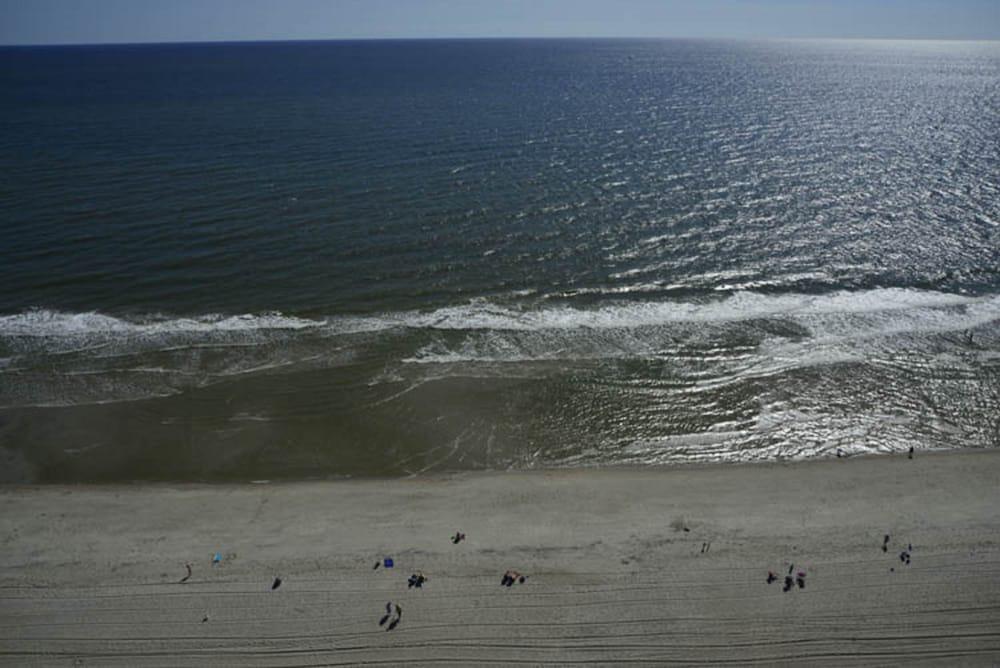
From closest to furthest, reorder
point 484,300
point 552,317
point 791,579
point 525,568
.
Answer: point 791,579 → point 525,568 → point 552,317 → point 484,300

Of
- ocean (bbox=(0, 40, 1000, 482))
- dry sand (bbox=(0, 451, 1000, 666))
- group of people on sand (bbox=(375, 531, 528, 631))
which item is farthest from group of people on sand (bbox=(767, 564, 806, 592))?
group of people on sand (bbox=(375, 531, 528, 631))

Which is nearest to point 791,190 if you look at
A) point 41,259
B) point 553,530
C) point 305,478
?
point 553,530

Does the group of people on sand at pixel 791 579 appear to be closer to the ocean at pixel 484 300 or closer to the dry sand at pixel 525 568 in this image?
the dry sand at pixel 525 568

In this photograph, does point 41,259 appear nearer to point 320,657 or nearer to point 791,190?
point 320,657

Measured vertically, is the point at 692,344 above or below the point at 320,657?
above

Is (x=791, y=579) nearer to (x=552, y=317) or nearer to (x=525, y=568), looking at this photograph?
(x=525, y=568)

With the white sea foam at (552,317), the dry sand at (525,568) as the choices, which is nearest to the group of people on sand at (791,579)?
the dry sand at (525,568)

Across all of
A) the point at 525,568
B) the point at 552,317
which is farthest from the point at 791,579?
the point at 552,317
